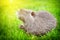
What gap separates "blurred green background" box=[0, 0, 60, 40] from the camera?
5.96ft

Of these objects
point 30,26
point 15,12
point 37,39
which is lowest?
point 37,39

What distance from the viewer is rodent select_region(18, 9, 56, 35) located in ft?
5.90

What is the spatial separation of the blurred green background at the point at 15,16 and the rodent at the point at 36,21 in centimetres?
4

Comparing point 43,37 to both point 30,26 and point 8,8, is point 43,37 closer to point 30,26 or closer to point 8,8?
point 30,26

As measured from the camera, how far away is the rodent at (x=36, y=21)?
1.80 meters

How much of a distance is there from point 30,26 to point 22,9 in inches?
7.1

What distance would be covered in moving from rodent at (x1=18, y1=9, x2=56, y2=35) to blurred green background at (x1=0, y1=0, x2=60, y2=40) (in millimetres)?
42

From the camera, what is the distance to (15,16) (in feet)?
6.07

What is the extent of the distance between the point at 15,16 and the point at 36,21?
0.21 m

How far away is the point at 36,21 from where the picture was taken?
1.83 m

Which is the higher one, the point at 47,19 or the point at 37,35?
the point at 47,19

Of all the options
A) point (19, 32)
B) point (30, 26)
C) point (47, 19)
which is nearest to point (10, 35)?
point (19, 32)

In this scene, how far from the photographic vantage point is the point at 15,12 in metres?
1.85

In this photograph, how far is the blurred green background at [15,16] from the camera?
5.96 ft
